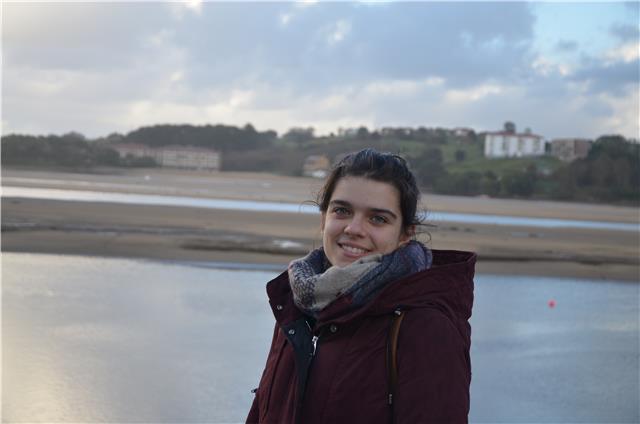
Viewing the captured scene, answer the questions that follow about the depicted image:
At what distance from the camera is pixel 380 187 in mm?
2186

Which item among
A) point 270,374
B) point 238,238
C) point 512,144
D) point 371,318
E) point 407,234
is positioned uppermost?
point 512,144

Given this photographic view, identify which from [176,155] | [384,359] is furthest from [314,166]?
[384,359]

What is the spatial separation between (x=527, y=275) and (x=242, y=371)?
9832mm

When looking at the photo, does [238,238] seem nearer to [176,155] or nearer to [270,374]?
[270,374]

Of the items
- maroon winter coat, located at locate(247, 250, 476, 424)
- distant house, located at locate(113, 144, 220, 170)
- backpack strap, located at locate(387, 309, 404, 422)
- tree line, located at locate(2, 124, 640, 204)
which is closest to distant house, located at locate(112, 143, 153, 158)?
distant house, located at locate(113, 144, 220, 170)

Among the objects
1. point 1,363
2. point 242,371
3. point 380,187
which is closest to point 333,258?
point 380,187

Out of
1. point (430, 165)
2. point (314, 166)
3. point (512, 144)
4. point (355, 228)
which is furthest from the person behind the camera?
point (512, 144)

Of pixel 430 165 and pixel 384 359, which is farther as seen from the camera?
pixel 430 165

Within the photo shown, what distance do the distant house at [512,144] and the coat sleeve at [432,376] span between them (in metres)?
99.9

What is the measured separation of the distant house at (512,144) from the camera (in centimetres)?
10073

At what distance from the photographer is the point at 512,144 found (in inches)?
4011

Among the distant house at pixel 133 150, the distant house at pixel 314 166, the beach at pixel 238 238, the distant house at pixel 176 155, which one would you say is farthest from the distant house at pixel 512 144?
the beach at pixel 238 238

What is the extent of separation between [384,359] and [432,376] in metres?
0.15

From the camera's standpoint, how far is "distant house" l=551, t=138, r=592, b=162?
8681 cm
